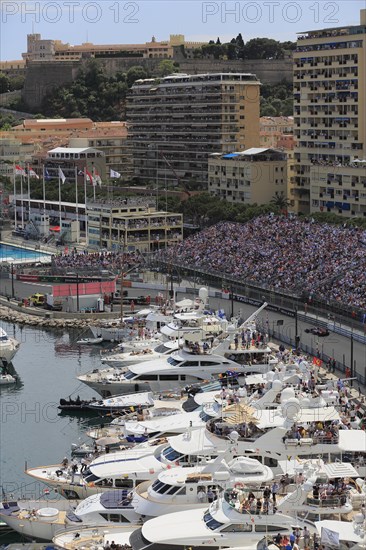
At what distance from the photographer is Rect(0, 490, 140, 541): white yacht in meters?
31.0

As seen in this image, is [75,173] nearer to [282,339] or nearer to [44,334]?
[44,334]

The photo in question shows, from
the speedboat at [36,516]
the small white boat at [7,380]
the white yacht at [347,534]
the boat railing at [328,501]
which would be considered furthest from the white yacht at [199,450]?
the small white boat at [7,380]

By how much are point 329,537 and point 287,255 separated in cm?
4012

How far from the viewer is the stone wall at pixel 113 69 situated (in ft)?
470

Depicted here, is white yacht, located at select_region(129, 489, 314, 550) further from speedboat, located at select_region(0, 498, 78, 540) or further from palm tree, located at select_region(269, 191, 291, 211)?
palm tree, located at select_region(269, 191, 291, 211)

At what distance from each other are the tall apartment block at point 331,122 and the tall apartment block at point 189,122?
13041 millimetres

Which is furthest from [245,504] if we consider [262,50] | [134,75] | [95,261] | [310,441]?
[262,50]

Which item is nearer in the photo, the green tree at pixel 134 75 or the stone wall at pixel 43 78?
the green tree at pixel 134 75

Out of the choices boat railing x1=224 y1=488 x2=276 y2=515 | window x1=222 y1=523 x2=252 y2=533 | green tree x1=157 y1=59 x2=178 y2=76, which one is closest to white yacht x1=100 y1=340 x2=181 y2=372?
boat railing x1=224 y1=488 x2=276 y2=515

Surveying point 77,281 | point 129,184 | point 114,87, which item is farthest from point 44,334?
point 114,87

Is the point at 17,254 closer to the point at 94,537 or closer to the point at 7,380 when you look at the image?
the point at 7,380

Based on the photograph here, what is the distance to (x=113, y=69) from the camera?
15850 centimetres

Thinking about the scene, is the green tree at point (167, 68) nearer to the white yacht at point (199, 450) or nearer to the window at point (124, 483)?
the white yacht at point (199, 450)

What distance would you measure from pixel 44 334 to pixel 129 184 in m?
48.0
